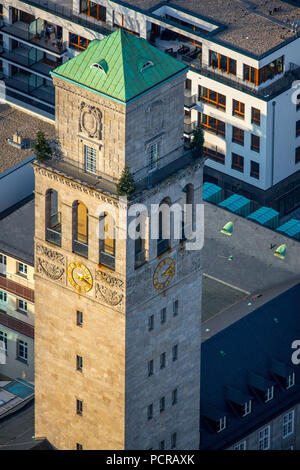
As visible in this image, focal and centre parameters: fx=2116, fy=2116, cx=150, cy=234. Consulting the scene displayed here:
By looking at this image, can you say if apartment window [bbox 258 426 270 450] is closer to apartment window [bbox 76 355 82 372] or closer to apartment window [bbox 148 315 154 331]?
apartment window [bbox 76 355 82 372]

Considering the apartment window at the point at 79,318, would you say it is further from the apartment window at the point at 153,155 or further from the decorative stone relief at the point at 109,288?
the apartment window at the point at 153,155

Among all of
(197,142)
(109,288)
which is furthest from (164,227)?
(197,142)

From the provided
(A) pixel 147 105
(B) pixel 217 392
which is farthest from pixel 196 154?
(B) pixel 217 392

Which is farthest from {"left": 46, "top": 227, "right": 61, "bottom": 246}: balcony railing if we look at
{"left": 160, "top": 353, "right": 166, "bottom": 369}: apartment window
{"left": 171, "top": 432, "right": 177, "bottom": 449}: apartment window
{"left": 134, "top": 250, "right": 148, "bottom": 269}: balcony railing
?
{"left": 171, "top": 432, "right": 177, "bottom": 449}: apartment window

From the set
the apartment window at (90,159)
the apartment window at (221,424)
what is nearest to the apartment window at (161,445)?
the apartment window at (221,424)

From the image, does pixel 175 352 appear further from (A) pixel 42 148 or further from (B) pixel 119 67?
(B) pixel 119 67
